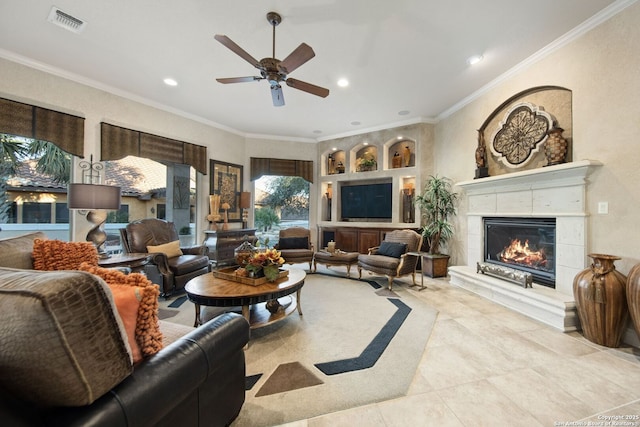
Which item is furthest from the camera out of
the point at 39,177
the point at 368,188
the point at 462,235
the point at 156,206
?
the point at 368,188

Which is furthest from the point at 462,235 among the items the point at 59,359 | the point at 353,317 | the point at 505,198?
the point at 59,359

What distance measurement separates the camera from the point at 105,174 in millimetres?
4121

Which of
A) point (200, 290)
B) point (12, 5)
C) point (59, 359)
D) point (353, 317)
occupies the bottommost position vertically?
point (353, 317)

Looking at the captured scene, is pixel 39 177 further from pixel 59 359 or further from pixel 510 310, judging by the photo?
pixel 510 310

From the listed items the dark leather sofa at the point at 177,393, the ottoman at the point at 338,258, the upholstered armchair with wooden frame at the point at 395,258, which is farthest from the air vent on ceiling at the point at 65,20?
the upholstered armchair with wooden frame at the point at 395,258

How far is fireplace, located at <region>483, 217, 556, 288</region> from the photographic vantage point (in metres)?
A: 3.22

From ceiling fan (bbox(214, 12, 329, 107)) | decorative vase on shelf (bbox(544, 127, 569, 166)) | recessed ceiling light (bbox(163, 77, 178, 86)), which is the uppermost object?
recessed ceiling light (bbox(163, 77, 178, 86))

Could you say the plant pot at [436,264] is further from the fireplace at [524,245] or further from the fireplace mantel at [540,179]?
the fireplace mantel at [540,179]

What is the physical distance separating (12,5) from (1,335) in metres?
3.55

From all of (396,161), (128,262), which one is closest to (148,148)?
(128,262)

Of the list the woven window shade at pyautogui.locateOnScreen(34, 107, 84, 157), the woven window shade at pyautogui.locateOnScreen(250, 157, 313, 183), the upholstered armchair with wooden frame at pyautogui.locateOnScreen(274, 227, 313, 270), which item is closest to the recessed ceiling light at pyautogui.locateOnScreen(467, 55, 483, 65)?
the upholstered armchair with wooden frame at pyautogui.locateOnScreen(274, 227, 313, 270)

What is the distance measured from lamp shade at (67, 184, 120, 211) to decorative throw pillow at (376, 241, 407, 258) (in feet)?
12.8

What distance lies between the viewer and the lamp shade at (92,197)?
115 inches

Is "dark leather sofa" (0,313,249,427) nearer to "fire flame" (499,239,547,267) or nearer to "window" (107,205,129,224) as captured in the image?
"fire flame" (499,239,547,267)
